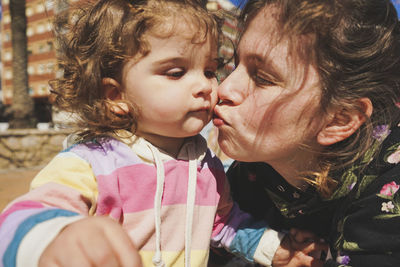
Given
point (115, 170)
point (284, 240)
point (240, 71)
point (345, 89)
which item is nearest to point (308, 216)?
point (284, 240)

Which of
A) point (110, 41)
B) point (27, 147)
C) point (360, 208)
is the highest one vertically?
point (110, 41)

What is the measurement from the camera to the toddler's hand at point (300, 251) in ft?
4.13

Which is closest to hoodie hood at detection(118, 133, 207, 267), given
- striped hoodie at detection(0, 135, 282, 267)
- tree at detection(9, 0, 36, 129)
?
striped hoodie at detection(0, 135, 282, 267)

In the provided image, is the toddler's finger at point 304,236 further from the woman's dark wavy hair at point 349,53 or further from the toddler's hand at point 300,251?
the woman's dark wavy hair at point 349,53

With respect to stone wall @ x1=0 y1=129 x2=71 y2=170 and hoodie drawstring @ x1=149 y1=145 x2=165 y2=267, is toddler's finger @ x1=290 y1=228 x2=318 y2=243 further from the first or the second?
stone wall @ x1=0 y1=129 x2=71 y2=170

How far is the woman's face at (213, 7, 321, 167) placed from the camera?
1025 mm

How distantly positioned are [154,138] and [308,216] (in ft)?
2.27

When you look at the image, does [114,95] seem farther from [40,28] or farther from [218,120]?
[40,28]

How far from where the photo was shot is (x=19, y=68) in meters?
5.19

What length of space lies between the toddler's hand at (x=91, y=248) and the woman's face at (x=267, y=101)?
643mm

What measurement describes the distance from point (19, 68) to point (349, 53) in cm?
543

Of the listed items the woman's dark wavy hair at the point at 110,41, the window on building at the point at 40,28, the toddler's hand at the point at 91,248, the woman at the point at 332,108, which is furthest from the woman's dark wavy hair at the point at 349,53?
the window on building at the point at 40,28

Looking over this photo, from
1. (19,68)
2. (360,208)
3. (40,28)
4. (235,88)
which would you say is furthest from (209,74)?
(40,28)

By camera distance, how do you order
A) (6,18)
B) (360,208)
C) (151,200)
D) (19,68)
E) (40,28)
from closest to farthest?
(360,208) → (151,200) → (19,68) → (40,28) → (6,18)
